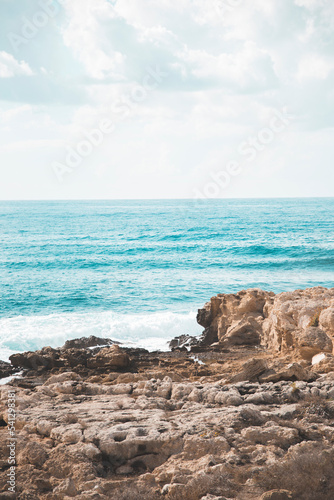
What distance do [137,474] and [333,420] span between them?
294 centimetres

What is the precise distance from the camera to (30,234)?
5059 centimetres

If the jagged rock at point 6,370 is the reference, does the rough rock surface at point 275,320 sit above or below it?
above

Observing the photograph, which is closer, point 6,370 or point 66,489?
point 66,489

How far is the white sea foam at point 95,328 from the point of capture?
636 inches

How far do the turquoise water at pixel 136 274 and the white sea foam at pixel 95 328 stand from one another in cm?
4

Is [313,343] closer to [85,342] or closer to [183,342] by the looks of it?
[183,342]

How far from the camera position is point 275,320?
1223 centimetres

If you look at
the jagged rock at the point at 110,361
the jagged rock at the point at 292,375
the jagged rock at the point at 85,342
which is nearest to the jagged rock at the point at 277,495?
the jagged rock at the point at 292,375

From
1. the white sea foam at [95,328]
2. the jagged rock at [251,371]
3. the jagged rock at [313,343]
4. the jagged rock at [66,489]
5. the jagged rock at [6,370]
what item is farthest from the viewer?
the white sea foam at [95,328]

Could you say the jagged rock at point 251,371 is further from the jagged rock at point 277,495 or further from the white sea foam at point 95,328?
the white sea foam at point 95,328

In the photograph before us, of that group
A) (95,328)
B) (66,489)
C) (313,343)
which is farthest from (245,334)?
(66,489)

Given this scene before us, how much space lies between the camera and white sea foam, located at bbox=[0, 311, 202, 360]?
53.0 ft

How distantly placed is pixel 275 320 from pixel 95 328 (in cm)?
857

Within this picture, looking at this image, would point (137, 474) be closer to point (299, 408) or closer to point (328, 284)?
point (299, 408)
